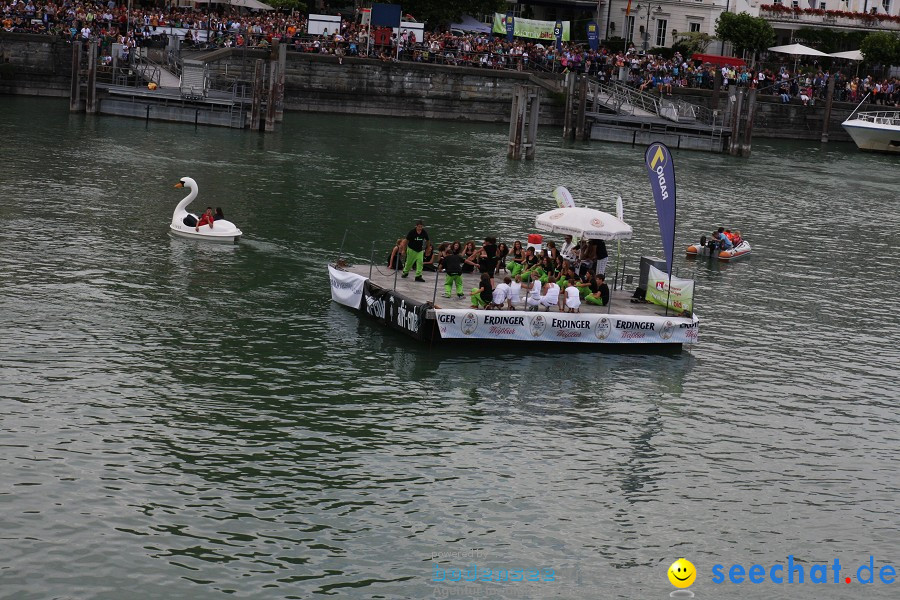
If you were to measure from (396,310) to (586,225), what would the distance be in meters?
5.54

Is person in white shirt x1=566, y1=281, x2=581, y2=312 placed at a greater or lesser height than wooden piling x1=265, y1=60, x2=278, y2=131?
lesser

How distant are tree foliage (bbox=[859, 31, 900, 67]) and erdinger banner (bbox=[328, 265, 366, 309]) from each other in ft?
232

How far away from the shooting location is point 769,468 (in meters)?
22.6

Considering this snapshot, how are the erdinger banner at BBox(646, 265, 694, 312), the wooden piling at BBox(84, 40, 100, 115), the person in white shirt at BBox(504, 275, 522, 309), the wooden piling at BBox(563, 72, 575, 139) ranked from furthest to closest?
the wooden piling at BBox(563, 72, 575, 139) < the wooden piling at BBox(84, 40, 100, 115) < the erdinger banner at BBox(646, 265, 694, 312) < the person in white shirt at BBox(504, 275, 522, 309)

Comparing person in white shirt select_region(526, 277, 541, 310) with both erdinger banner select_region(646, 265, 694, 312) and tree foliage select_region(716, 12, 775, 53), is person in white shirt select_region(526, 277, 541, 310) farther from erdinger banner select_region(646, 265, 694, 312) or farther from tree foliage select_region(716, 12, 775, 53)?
tree foliage select_region(716, 12, 775, 53)

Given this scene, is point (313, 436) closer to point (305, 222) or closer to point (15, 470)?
point (15, 470)

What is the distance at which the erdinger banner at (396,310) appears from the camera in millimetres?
27875

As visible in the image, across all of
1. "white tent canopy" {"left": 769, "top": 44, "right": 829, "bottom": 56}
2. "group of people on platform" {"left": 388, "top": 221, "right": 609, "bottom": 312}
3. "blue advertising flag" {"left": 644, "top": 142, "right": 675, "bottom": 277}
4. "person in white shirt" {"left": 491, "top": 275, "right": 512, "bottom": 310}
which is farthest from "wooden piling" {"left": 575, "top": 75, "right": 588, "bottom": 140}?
"person in white shirt" {"left": 491, "top": 275, "right": 512, "bottom": 310}

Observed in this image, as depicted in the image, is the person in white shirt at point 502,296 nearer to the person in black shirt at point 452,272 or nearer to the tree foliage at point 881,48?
the person in black shirt at point 452,272

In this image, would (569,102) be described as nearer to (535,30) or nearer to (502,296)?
(535,30)

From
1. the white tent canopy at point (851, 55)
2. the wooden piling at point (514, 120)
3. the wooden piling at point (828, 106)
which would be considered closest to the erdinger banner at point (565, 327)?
the wooden piling at point (514, 120)

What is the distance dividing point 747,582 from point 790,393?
9.26 metres

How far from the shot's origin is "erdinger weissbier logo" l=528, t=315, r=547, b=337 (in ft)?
92.9

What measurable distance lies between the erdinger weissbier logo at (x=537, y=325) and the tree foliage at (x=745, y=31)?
6970cm
